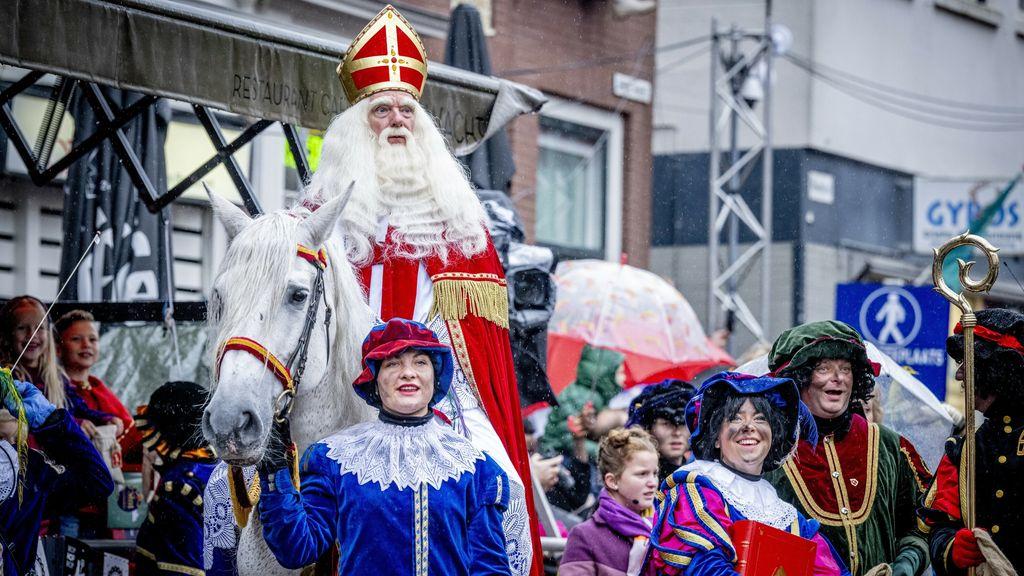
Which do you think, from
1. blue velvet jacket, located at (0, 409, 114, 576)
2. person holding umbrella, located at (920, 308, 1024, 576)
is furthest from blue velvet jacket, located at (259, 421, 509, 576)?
person holding umbrella, located at (920, 308, 1024, 576)

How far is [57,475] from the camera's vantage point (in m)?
5.27

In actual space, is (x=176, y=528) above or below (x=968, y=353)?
below

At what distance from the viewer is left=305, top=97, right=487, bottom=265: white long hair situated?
474cm

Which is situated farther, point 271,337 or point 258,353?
point 271,337

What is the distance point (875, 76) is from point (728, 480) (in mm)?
15641

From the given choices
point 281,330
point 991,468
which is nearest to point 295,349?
point 281,330

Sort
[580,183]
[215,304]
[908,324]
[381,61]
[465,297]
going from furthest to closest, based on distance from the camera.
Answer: [580,183], [908,324], [381,61], [465,297], [215,304]

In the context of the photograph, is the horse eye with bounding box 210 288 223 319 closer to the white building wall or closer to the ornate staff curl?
the ornate staff curl

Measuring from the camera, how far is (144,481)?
6.86 m

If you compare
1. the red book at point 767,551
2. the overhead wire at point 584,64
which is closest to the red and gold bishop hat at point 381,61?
the red book at point 767,551

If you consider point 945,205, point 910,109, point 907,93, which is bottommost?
point 945,205

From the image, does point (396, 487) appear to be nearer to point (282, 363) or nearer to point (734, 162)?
point (282, 363)

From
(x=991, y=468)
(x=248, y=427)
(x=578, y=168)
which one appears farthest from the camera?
(x=578, y=168)

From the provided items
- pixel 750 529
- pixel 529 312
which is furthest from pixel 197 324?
pixel 750 529
